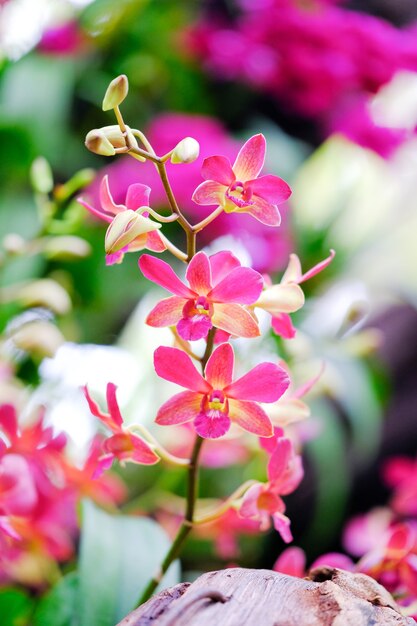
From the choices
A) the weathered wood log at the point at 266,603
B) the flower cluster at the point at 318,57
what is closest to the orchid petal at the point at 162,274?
the weathered wood log at the point at 266,603

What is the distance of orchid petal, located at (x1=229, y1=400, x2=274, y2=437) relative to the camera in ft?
0.97

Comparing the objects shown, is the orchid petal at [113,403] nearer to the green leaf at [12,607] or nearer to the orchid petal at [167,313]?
the orchid petal at [167,313]

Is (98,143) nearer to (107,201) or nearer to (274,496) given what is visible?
(107,201)

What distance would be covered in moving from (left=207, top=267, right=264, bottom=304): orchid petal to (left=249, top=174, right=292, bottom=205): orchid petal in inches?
1.4

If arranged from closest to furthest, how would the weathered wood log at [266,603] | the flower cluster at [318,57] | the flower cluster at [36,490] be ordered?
the weathered wood log at [266,603]
the flower cluster at [36,490]
the flower cluster at [318,57]

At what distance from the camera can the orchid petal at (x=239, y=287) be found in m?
0.28

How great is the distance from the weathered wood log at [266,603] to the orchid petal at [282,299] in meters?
0.11

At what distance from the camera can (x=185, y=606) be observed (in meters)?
0.25

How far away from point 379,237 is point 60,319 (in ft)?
1.42

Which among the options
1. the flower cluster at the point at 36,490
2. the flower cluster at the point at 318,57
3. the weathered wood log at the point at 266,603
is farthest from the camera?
the flower cluster at the point at 318,57

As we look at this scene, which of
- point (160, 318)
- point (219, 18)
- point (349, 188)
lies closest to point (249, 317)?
point (160, 318)

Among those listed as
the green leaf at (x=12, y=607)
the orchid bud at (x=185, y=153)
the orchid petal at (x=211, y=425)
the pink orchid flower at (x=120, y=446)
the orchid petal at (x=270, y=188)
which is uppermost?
the orchid bud at (x=185, y=153)

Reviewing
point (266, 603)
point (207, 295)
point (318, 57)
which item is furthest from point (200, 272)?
point (318, 57)

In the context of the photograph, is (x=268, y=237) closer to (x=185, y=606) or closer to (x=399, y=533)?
(x=399, y=533)
